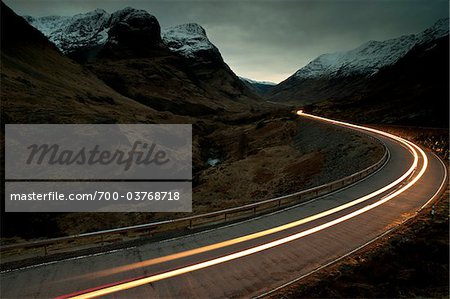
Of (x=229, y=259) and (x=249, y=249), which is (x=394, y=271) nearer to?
(x=249, y=249)

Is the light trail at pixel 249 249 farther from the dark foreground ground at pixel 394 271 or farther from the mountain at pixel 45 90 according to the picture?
the mountain at pixel 45 90

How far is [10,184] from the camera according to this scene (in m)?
31.2

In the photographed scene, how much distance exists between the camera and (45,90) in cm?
6919

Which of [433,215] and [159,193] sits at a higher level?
[433,215]

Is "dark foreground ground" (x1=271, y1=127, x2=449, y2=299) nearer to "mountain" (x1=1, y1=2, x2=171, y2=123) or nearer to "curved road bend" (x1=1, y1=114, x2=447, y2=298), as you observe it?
"curved road bend" (x1=1, y1=114, x2=447, y2=298)

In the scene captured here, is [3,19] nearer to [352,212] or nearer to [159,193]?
[159,193]

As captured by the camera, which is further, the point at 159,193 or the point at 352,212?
the point at 159,193

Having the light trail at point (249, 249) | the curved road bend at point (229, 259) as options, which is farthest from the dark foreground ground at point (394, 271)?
the light trail at point (249, 249)

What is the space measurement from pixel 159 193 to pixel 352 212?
2681 cm

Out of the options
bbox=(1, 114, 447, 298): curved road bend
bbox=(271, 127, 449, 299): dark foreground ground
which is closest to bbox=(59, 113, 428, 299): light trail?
bbox=(1, 114, 447, 298): curved road bend

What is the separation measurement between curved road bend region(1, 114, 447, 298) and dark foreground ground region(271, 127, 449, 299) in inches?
24.1

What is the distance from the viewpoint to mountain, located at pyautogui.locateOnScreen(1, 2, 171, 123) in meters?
47.6

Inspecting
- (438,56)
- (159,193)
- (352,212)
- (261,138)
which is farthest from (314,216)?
(438,56)

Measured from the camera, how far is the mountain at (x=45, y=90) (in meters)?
47.6
